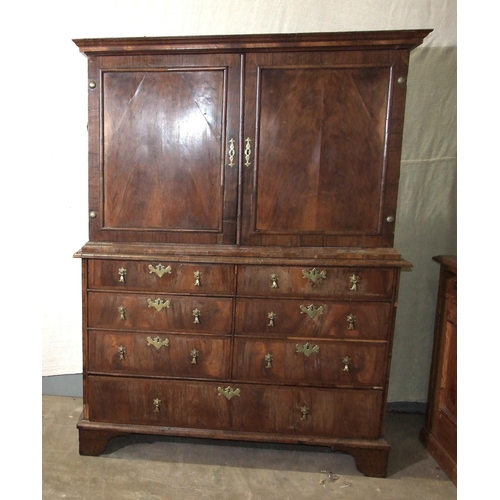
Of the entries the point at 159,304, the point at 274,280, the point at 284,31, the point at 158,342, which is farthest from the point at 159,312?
the point at 284,31

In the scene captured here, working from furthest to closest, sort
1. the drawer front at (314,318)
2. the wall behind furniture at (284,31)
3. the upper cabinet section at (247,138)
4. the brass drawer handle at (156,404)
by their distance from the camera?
1. the wall behind furniture at (284,31)
2. the brass drawer handle at (156,404)
3. the drawer front at (314,318)
4. the upper cabinet section at (247,138)

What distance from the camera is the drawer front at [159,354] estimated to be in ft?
6.19

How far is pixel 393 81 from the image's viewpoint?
1703 mm

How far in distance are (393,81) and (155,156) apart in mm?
1093

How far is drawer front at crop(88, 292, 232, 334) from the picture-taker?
185 centimetres

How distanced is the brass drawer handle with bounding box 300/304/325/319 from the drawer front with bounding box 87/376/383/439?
38cm

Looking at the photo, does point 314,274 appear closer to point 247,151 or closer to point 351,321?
point 351,321

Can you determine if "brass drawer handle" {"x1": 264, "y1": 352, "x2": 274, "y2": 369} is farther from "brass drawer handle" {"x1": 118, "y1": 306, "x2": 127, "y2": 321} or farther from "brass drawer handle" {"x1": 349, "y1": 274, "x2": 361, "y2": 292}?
"brass drawer handle" {"x1": 118, "y1": 306, "x2": 127, "y2": 321}

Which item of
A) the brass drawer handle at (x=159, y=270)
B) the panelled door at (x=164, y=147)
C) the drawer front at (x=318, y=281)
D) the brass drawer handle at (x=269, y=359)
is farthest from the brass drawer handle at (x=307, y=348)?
the brass drawer handle at (x=159, y=270)

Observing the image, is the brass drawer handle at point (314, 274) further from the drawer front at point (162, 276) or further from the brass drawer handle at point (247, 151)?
the brass drawer handle at point (247, 151)

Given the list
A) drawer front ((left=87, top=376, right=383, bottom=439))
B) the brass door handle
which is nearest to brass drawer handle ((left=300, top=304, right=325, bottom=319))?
drawer front ((left=87, top=376, right=383, bottom=439))

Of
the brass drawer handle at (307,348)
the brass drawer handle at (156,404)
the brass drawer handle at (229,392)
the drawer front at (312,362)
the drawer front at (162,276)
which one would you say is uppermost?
the drawer front at (162,276)

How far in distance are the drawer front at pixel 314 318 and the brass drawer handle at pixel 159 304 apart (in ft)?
1.09

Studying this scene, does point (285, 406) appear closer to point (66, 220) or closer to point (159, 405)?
point (159, 405)
